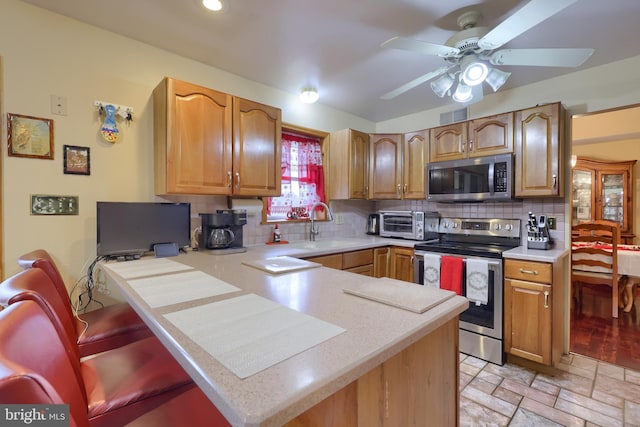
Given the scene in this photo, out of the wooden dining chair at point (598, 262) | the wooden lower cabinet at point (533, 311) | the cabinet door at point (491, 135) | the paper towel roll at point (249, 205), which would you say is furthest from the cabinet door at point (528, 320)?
the paper towel roll at point (249, 205)

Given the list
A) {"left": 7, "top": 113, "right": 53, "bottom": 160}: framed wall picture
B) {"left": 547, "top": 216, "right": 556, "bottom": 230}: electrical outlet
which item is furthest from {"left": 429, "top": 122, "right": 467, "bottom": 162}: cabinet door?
{"left": 7, "top": 113, "right": 53, "bottom": 160}: framed wall picture

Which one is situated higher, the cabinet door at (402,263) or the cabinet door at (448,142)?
the cabinet door at (448,142)

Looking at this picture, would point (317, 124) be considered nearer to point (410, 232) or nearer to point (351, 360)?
point (410, 232)

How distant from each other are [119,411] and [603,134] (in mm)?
6528

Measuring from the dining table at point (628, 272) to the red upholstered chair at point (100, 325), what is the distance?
4.64 m

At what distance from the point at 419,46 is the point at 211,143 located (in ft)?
4.97

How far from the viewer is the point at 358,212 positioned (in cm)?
375

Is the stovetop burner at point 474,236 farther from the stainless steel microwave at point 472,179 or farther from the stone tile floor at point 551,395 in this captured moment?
the stone tile floor at point 551,395

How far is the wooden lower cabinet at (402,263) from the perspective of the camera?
2875 mm

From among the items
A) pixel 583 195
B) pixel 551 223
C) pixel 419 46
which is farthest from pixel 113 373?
pixel 583 195

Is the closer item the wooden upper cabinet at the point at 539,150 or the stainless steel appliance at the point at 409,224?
the wooden upper cabinet at the point at 539,150

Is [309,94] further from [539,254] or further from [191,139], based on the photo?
[539,254]

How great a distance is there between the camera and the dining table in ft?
10.4

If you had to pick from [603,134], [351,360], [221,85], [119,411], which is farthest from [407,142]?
[603,134]
